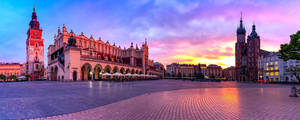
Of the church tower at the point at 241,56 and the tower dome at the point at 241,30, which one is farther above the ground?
the tower dome at the point at 241,30

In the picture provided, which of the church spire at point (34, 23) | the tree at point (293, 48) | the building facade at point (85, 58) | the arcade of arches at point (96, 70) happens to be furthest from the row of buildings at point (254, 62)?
the church spire at point (34, 23)

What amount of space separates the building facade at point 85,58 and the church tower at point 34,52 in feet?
143

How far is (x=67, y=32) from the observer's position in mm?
64188

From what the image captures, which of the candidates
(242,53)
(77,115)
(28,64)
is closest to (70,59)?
(77,115)

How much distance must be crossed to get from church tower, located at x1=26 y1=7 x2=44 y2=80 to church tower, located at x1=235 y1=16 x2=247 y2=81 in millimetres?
125266

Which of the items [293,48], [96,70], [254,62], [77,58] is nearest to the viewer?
[293,48]

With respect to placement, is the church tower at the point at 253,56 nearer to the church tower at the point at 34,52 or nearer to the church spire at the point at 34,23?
the church tower at the point at 34,52

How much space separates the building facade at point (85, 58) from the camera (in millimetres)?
49219

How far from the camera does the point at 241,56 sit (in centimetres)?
11262

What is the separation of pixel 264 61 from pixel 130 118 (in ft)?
334

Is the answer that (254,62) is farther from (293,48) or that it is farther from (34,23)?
(34,23)

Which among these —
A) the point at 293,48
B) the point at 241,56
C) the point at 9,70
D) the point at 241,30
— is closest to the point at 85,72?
the point at 293,48

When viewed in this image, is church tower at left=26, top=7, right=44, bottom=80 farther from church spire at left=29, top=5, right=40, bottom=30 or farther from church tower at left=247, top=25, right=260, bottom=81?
church tower at left=247, top=25, right=260, bottom=81

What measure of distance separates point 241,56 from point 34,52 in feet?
442
